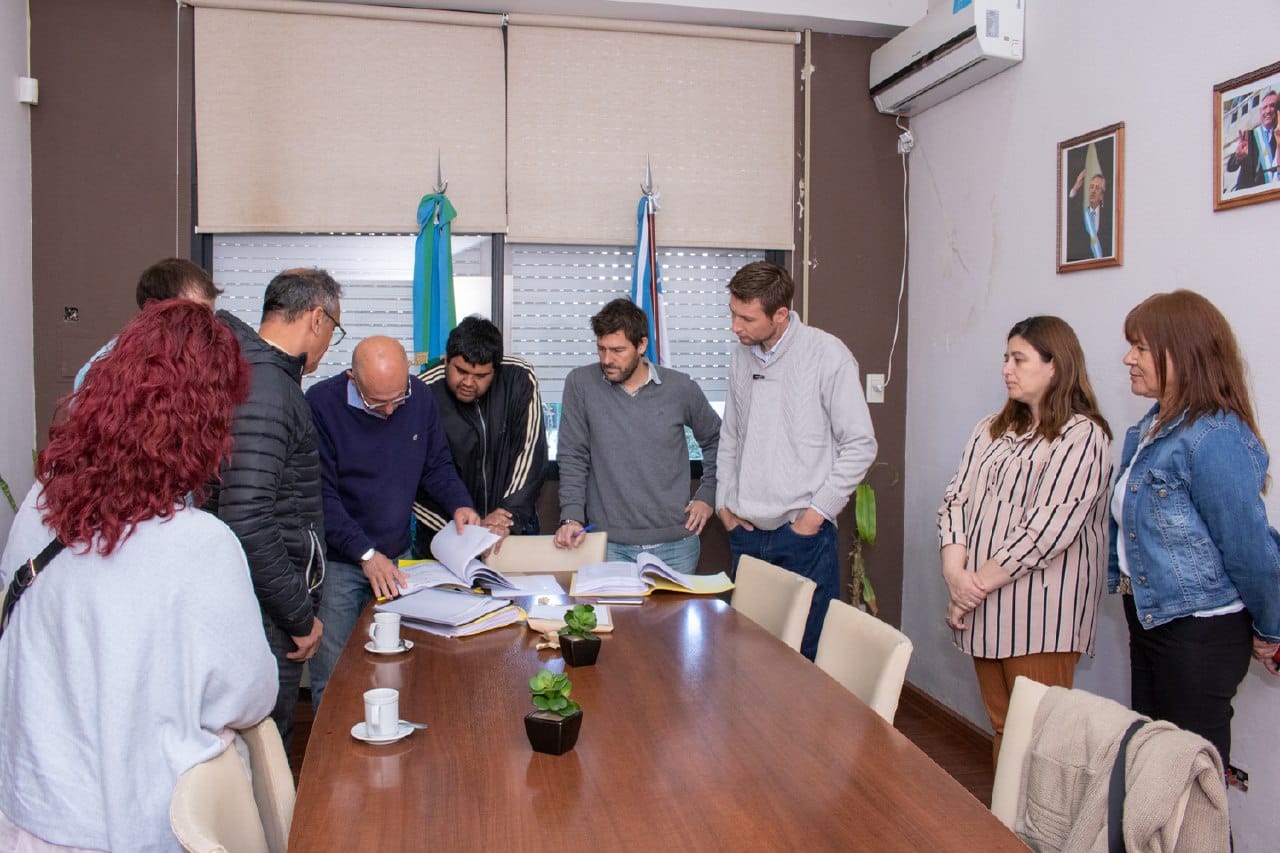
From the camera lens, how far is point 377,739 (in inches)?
66.8

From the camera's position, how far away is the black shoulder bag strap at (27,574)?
1.51 m

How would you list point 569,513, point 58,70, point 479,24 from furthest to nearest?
point 479,24 → point 58,70 → point 569,513

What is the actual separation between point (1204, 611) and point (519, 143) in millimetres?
3230

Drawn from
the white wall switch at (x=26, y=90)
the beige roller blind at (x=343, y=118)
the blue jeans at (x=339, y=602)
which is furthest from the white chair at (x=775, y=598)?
the white wall switch at (x=26, y=90)

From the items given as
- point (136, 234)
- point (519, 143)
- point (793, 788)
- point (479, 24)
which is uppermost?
point (479, 24)

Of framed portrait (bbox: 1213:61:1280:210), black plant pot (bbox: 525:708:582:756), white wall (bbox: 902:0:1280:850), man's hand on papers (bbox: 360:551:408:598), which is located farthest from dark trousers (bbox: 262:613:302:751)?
framed portrait (bbox: 1213:61:1280:210)

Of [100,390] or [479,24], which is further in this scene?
[479,24]

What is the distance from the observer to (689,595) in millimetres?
2854

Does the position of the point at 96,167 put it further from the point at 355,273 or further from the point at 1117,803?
the point at 1117,803

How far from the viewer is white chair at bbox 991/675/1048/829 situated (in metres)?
1.73

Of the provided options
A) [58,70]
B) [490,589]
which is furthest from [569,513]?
[58,70]

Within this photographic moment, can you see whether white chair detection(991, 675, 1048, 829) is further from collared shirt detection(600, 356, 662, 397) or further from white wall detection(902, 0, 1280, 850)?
collared shirt detection(600, 356, 662, 397)

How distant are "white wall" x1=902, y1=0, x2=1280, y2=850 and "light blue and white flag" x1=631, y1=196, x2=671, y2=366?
123cm

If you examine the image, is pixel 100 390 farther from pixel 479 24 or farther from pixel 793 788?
pixel 479 24
